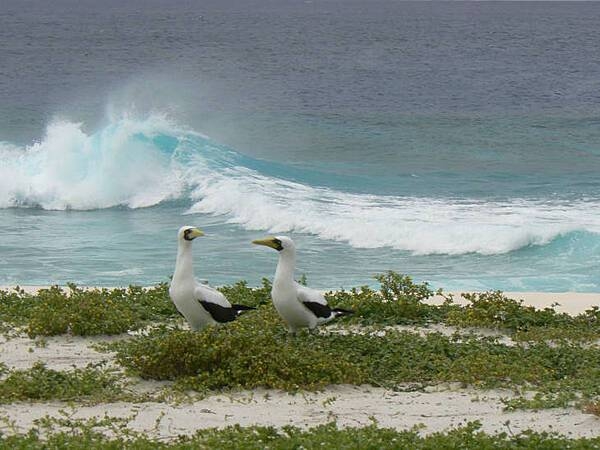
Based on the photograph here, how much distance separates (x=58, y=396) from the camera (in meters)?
9.35

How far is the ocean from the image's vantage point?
65.2 ft

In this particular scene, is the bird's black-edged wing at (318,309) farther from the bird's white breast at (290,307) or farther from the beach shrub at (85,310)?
Answer: the beach shrub at (85,310)

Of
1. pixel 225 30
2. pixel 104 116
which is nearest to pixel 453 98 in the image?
pixel 104 116

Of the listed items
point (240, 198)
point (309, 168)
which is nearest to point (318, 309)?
point (240, 198)

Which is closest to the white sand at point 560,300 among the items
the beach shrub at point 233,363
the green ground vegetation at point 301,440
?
the beach shrub at point 233,363

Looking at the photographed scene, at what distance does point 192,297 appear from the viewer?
1069 cm

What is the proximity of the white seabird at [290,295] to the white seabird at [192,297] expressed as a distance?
48 cm

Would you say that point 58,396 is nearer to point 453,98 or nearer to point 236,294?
point 236,294

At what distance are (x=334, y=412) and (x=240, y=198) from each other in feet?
54.5

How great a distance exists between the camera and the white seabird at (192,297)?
35.0ft

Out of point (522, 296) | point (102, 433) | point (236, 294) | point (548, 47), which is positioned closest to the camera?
point (102, 433)

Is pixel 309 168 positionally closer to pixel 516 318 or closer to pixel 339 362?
pixel 516 318

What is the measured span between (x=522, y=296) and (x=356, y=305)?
9.79ft

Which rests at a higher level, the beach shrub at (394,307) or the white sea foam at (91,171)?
the white sea foam at (91,171)
